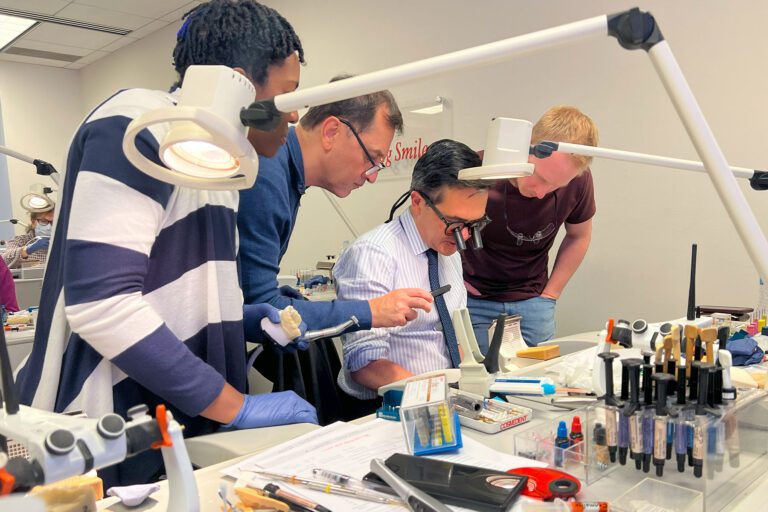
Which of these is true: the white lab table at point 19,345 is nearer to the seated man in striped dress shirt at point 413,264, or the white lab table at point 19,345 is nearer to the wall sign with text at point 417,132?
the seated man in striped dress shirt at point 413,264

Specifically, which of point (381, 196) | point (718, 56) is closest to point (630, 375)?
point (718, 56)

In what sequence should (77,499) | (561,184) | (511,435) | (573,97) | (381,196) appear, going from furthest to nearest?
(381,196) < (573,97) < (561,184) < (511,435) < (77,499)

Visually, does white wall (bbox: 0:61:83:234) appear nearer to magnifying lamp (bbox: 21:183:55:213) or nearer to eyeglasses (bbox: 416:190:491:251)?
magnifying lamp (bbox: 21:183:55:213)

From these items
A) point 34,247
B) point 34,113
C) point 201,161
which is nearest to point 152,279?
point 201,161

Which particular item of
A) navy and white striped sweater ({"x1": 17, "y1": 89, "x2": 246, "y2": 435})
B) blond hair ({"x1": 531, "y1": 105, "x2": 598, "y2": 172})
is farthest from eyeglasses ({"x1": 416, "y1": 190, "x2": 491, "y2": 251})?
navy and white striped sweater ({"x1": 17, "y1": 89, "x2": 246, "y2": 435})

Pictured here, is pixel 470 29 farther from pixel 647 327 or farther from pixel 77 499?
pixel 77 499

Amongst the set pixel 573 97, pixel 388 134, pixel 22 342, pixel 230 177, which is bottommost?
pixel 22 342

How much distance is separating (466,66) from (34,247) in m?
5.85

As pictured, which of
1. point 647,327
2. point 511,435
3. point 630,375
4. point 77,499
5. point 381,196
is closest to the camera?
point 77,499

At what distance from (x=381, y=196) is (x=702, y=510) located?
12.1 feet

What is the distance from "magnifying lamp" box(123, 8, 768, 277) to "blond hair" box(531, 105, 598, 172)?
4.72 feet

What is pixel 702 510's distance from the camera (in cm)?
84

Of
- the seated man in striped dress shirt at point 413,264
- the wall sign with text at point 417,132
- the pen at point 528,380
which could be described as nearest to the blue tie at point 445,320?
the seated man in striped dress shirt at point 413,264

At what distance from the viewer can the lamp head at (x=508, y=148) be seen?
1186 mm
